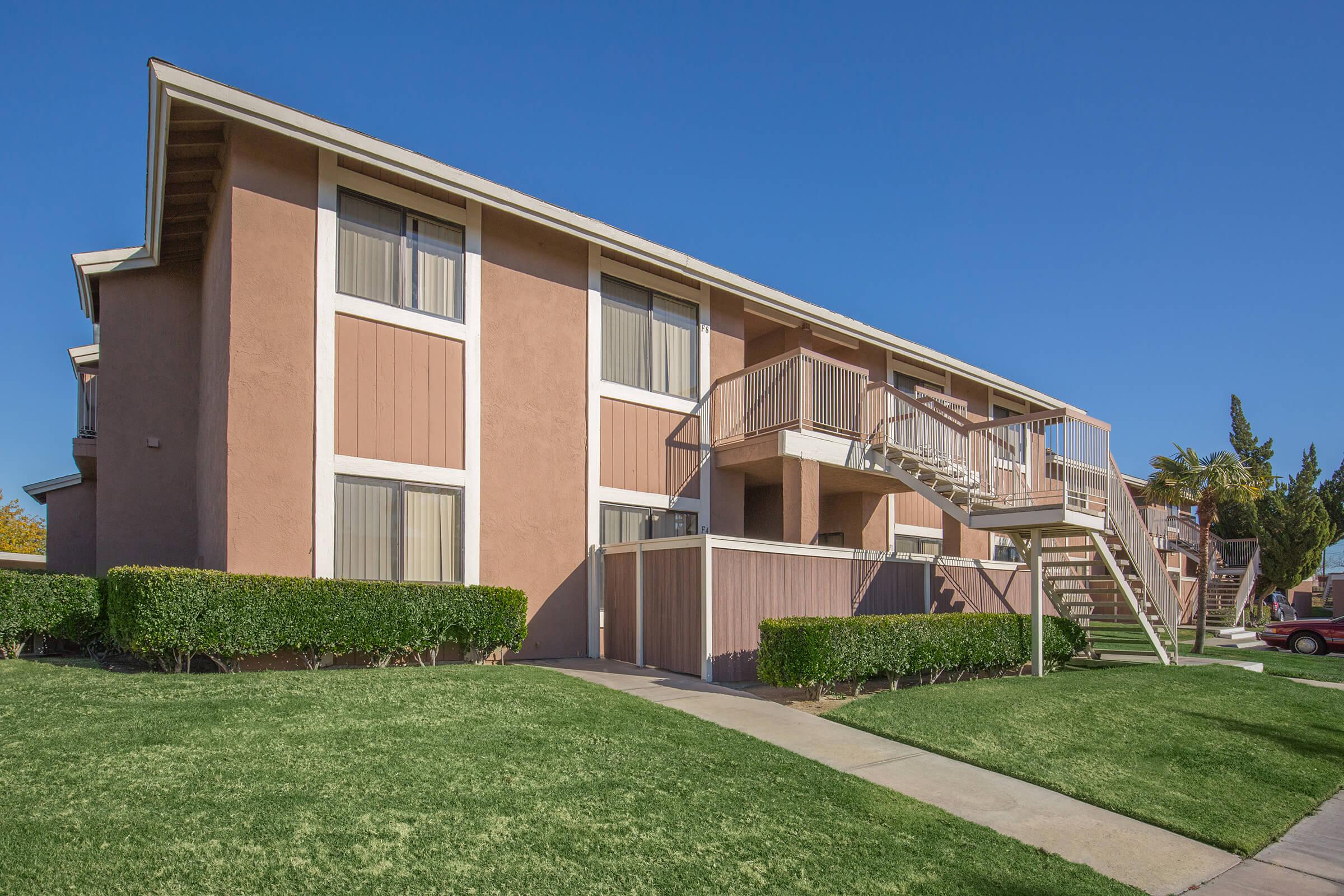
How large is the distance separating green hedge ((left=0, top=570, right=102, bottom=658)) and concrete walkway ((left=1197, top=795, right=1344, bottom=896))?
1185 cm

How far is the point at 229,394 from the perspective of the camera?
10570 mm

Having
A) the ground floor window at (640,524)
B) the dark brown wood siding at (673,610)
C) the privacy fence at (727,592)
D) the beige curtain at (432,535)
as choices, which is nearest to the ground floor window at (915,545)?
the privacy fence at (727,592)

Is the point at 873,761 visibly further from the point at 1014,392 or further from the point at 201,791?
the point at 1014,392

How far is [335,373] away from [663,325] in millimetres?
5960

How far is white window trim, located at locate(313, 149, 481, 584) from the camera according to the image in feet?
36.6

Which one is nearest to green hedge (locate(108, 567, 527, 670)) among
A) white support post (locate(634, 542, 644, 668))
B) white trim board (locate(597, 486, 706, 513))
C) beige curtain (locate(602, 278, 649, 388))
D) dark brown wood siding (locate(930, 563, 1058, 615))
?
white support post (locate(634, 542, 644, 668))

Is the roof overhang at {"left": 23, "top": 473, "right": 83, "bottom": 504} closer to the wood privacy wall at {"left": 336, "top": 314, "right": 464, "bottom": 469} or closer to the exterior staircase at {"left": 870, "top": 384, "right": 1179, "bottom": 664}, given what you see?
the wood privacy wall at {"left": 336, "top": 314, "right": 464, "bottom": 469}

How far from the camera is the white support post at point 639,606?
494 inches

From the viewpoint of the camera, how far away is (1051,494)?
1357 cm

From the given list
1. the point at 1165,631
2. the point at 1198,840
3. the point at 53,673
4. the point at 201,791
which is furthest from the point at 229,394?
the point at 1165,631

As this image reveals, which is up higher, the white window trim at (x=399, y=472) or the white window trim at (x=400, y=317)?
the white window trim at (x=400, y=317)

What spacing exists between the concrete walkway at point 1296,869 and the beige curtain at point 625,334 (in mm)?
10520

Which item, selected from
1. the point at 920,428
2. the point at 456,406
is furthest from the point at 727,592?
the point at 920,428

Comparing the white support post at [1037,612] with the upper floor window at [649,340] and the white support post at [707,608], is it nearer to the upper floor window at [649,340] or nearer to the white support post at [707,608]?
the white support post at [707,608]
